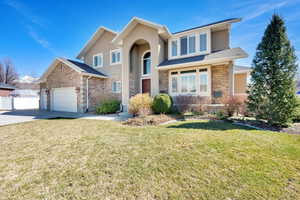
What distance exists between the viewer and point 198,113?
904 centimetres

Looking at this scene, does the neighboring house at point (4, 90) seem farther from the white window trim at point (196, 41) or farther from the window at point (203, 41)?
the window at point (203, 41)

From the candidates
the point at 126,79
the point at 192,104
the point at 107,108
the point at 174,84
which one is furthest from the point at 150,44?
the point at 107,108

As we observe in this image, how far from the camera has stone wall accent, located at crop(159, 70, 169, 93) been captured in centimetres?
1165

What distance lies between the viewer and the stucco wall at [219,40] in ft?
34.4

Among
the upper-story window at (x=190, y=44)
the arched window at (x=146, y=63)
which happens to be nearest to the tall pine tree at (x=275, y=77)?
the upper-story window at (x=190, y=44)

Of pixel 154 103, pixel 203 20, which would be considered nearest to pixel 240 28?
pixel 203 20

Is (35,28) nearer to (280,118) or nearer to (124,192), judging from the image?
(124,192)

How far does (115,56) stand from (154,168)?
14.1 meters

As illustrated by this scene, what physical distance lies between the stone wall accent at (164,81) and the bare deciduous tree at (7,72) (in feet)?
156

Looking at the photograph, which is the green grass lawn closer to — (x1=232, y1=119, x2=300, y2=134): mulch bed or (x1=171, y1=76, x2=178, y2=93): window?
(x1=232, y1=119, x2=300, y2=134): mulch bed

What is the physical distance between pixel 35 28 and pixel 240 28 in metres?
21.8

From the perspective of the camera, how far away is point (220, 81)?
32.5 ft

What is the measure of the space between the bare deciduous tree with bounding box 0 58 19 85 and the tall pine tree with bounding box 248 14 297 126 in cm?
5408

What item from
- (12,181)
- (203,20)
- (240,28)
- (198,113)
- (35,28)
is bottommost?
(12,181)
